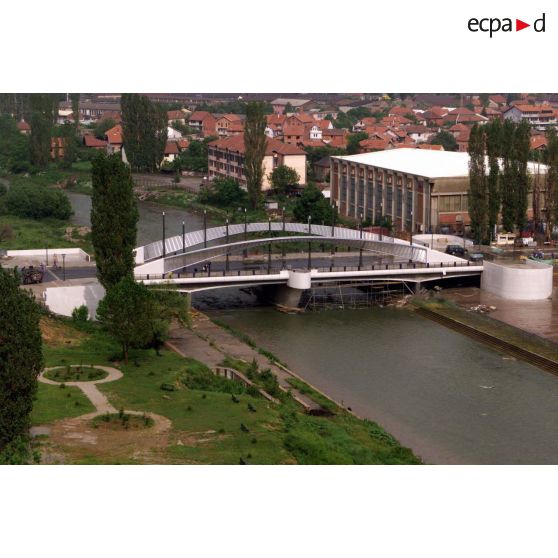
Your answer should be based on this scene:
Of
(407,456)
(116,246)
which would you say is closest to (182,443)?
(407,456)

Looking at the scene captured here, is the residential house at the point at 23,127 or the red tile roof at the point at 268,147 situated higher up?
the residential house at the point at 23,127

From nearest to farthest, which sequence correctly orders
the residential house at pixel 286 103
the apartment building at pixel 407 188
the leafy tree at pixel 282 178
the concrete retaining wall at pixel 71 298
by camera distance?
the concrete retaining wall at pixel 71 298 → the apartment building at pixel 407 188 → the leafy tree at pixel 282 178 → the residential house at pixel 286 103

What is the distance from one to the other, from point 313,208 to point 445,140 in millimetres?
31669

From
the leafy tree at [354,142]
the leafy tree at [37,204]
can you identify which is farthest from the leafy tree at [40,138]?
the leafy tree at [354,142]

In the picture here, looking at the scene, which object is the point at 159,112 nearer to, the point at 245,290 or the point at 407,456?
the point at 245,290

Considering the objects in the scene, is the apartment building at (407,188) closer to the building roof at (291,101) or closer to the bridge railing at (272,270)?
the bridge railing at (272,270)

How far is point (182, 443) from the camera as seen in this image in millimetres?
24172

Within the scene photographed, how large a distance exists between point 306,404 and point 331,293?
1302cm

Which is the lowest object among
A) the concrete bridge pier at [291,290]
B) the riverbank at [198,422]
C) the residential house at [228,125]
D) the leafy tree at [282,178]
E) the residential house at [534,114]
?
the riverbank at [198,422]

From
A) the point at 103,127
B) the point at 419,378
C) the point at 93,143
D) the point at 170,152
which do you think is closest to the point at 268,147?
the point at 170,152

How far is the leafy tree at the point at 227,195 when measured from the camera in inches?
2379

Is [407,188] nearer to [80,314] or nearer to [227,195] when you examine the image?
[227,195]

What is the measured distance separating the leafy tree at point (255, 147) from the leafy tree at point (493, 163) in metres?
13.3

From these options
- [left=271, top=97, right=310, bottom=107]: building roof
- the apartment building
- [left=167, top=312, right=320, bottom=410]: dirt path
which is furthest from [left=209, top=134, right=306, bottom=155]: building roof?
[left=271, top=97, right=310, bottom=107]: building roof
